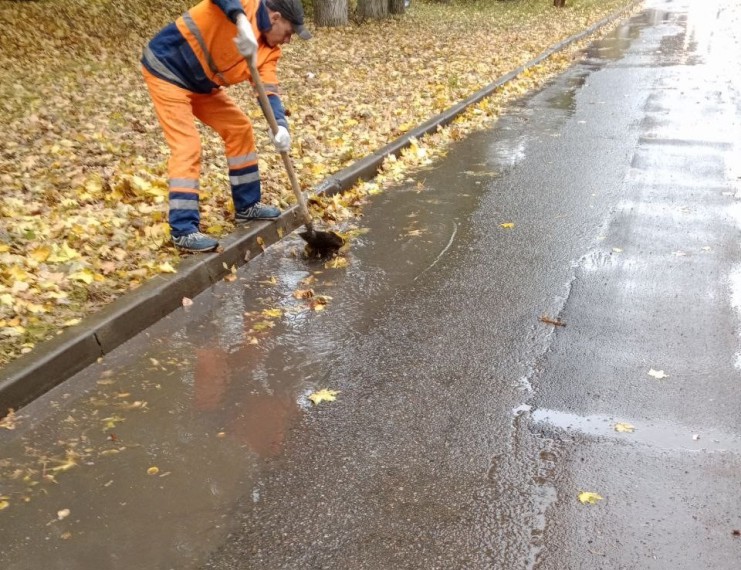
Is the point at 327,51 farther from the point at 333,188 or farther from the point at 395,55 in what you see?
the point at 333,188

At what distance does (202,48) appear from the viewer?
4.88 meters

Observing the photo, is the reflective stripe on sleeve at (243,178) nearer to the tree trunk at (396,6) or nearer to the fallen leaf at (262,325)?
the fallen leaf at (262,325)

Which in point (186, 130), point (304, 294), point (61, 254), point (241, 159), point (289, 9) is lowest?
point (304, 294)

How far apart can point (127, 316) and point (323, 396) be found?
1.35 meters

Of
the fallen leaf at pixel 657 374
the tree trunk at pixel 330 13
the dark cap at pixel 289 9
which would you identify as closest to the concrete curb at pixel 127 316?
the dark cap at pixel 289 9

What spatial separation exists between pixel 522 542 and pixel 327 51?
1359 cm

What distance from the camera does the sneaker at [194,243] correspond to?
5.06 meters

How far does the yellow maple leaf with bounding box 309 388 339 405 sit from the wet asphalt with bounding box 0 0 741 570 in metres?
0.04

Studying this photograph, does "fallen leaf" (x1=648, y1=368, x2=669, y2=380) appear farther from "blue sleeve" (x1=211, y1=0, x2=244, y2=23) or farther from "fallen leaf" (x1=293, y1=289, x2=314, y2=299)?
"blue sleeve" (x1=211, y1=0, x2=244, y2=23)

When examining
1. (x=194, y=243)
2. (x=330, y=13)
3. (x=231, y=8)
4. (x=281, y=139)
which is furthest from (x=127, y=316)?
(x=330, y=13)

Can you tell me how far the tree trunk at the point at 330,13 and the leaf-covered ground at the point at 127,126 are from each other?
529 millimetres

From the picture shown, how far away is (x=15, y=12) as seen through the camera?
47.5 ft

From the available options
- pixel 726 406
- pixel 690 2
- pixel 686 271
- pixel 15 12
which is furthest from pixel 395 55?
pixel 690 2

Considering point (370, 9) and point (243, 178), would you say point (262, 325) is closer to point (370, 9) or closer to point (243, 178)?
point (243, 178)
